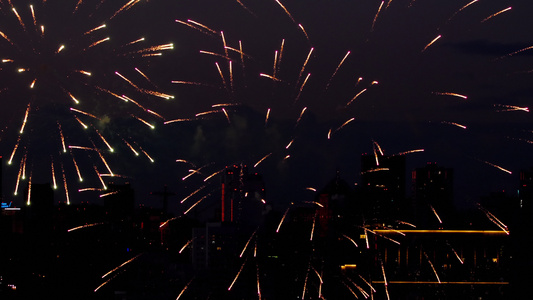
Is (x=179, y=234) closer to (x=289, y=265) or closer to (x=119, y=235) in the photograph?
(x=119, y=235)

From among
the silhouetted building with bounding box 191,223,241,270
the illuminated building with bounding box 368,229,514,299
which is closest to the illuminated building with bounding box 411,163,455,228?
the illuminated building with bounding box 368,229,514,299

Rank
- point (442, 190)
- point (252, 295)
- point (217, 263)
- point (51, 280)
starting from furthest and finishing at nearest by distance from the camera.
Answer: point (442, 190), point (51, 280), point (217, 263), point (252, 295)

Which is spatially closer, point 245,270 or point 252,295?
point 252,295

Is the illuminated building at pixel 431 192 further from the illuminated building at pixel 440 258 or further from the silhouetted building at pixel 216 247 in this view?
the silhouetted building at pixel 216 247

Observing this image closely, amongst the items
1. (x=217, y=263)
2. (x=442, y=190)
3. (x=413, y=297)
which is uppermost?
(x=442, y=190)

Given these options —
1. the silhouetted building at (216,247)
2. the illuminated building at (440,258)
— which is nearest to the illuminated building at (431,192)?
the illuminated building at (440,258)

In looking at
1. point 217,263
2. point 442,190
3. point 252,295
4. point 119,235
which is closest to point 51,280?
point 119,235

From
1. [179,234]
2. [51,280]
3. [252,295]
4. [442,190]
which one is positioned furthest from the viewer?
[179,234]

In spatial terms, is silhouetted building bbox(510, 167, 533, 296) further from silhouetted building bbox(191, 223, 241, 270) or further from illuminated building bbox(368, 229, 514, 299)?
silhouetted building bbox(191, 223, 241, 270)

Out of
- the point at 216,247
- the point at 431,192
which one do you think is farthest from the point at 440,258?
the point at 216,247
